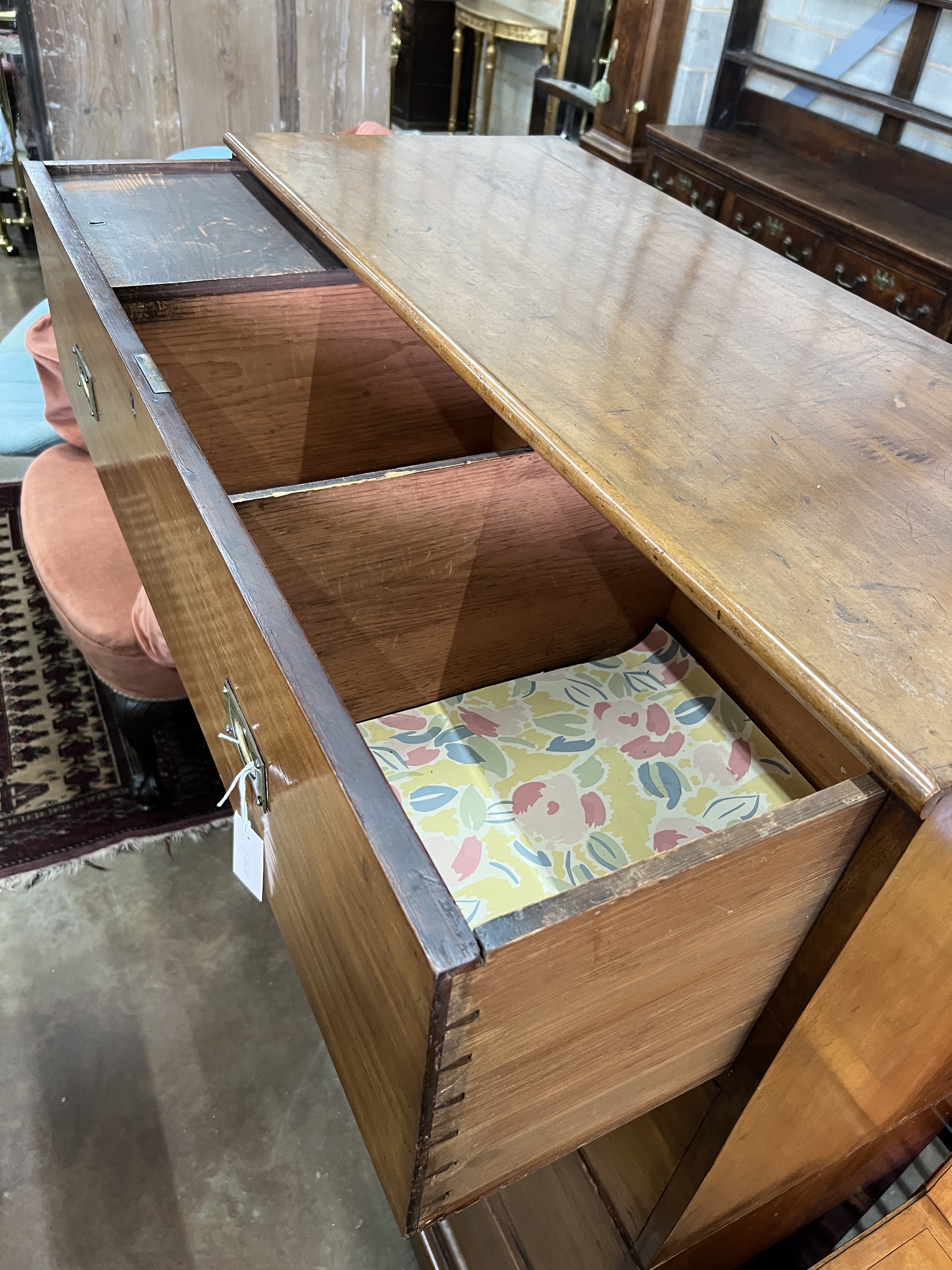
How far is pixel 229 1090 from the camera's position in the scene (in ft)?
3.94

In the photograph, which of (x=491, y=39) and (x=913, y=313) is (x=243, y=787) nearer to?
(x=913, y=313)

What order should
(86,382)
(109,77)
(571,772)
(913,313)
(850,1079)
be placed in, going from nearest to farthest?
1. (850,1079)
2. (571,772)
3. (86,382)
4. (913,313)
5. (109,77)

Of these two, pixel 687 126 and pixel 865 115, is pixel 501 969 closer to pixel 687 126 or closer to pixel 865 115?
pixel 865 115

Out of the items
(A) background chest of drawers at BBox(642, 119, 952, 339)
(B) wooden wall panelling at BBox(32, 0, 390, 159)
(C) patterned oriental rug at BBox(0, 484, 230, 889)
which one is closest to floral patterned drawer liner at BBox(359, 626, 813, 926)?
(C) patterned oriental rug at BBox(0, 484, 230, 889)

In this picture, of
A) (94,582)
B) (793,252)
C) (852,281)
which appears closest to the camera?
(94,582)

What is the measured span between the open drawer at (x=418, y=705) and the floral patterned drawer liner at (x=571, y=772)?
0.03 meters

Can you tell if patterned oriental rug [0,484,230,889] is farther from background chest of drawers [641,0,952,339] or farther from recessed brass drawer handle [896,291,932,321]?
recessed brass drawer handle [896,291,932,321]

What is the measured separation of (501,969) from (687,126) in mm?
2697

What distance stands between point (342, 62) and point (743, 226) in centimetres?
112

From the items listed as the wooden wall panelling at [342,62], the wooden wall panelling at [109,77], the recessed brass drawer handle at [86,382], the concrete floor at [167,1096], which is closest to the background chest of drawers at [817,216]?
the wooden wall panelling at [342,62]

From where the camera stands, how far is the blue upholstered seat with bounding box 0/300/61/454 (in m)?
1.87

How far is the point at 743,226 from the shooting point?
2230 millimetres

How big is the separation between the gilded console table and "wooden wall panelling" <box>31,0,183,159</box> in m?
1.75

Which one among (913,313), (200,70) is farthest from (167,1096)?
(200,70)
